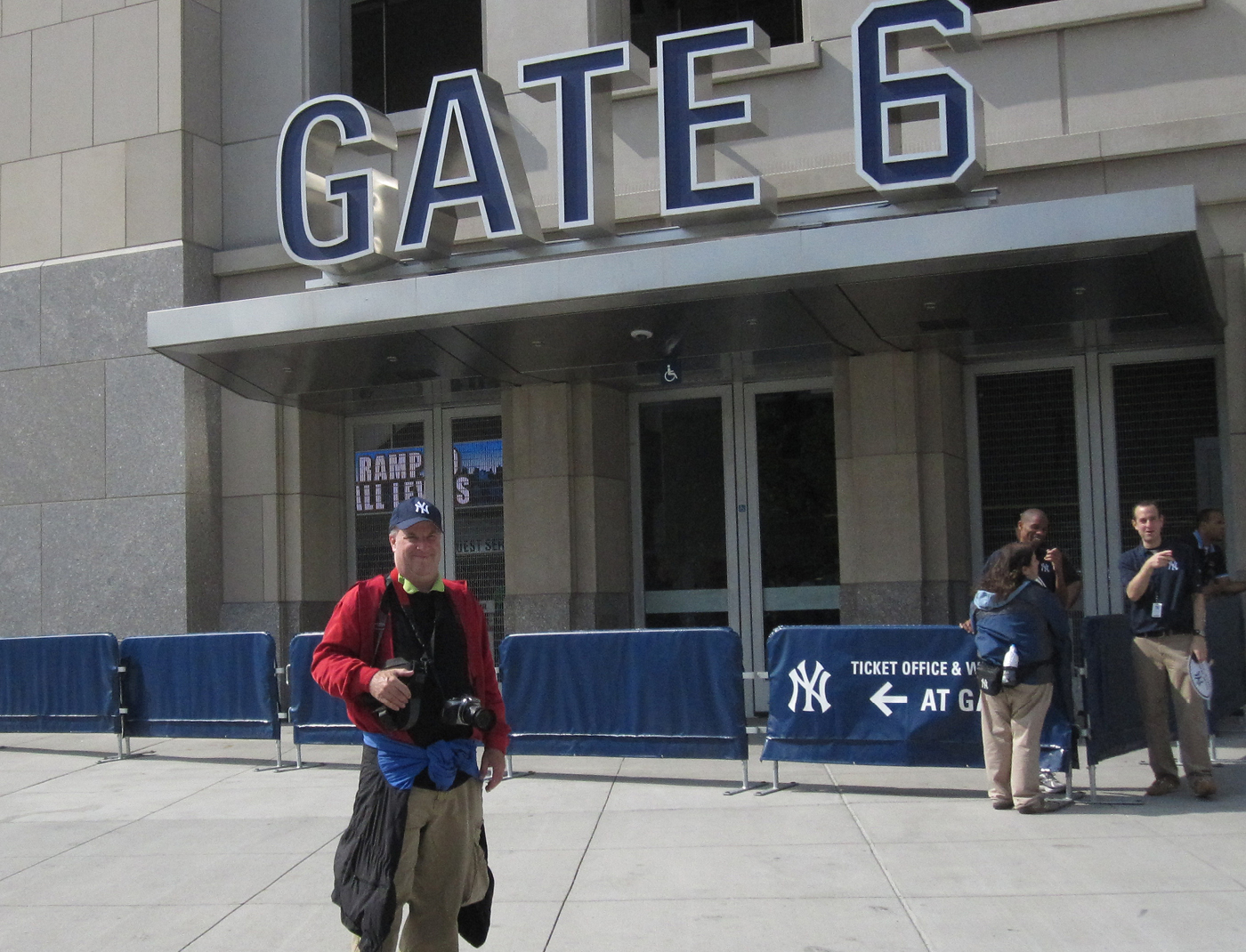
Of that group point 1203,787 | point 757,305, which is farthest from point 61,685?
point 1203,787

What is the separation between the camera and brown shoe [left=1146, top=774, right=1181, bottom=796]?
852 cm

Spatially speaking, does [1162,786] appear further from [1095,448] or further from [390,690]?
[390,690]

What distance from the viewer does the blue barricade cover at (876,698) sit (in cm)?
858

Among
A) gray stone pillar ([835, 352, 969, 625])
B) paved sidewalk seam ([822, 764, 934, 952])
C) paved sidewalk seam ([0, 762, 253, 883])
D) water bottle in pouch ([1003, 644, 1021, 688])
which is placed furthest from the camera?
gray stone pillar ([835, 352, 969, 625])

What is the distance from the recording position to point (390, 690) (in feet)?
14.3

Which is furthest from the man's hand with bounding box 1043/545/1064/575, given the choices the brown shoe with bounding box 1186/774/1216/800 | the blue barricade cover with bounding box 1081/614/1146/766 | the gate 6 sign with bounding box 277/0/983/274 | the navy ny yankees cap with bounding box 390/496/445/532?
the navy ny yankees cap with bounding box 390/496/445/532

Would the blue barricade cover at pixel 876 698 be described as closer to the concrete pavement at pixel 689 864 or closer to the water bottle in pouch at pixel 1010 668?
the concrete pavement at pixel 689 864

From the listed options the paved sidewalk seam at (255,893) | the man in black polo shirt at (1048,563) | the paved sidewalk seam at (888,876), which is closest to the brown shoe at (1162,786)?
the man in black polo shirt at (1048,563)

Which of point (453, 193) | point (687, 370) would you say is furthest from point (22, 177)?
point (687, 370)

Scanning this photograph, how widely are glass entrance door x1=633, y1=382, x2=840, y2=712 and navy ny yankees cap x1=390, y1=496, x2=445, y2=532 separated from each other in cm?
881

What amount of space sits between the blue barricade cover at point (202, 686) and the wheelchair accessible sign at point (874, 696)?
439 cm

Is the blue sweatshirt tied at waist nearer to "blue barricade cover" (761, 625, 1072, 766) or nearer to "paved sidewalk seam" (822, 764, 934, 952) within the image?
"paved sidewalk seam" (822, 764, 934, 952)

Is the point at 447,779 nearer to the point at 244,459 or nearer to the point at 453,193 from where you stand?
the point at 453,193

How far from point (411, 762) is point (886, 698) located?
194 inches
